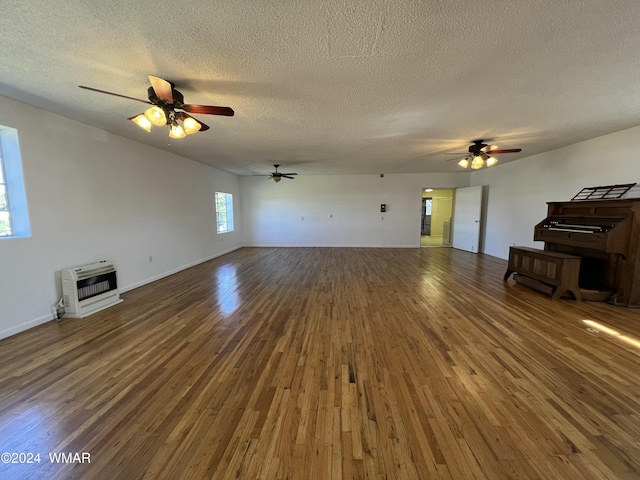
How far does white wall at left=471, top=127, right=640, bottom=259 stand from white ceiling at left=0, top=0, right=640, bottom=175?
0.58m

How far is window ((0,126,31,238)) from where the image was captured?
2.78m

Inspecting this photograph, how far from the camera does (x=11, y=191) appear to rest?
2816 millimetres

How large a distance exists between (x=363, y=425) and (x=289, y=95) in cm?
295

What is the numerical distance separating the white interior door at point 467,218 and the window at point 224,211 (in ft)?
24.5

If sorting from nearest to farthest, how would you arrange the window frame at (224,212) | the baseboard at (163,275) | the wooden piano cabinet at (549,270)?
the wooden piano cabinet at (549,270) < the baseboard at (163,275) < the window frame at (224,212)

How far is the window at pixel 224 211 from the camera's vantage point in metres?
7.65

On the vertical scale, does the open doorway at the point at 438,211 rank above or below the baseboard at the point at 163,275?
above

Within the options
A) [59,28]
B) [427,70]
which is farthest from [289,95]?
[59,28]

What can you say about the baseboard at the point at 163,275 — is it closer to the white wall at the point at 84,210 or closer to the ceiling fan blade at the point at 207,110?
the white wall at the point at 84,210

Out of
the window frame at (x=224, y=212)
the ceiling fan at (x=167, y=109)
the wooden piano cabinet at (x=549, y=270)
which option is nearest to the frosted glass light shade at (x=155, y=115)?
the ceiling fan at (x=167, y=109)

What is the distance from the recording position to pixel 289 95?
104 inches

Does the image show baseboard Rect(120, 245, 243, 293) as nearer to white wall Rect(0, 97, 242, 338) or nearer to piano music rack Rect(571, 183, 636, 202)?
white wall Rect(0, 97, 242, 338)

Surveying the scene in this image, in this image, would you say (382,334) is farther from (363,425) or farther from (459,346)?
(363,425)

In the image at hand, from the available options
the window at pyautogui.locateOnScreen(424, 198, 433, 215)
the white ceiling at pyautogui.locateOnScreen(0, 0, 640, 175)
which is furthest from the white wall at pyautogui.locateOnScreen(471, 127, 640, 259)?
the window at pyautogui.locateOnScreen(424, 198, 433, 215)
